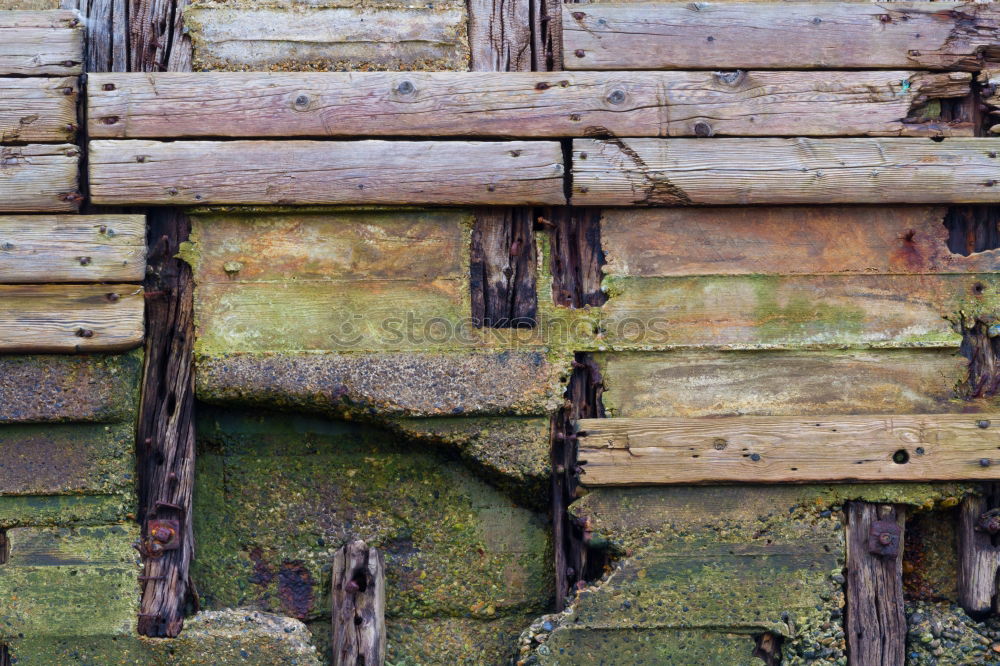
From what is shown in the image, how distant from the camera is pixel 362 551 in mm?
3238

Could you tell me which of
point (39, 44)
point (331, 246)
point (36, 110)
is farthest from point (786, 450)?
point (39, 44)

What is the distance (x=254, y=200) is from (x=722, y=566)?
7.14ft

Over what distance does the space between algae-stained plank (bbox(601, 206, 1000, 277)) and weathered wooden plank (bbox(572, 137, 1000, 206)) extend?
0.08 metres

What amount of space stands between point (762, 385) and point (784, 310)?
0.30 m

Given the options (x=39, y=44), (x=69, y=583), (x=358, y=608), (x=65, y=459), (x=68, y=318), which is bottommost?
(x=358, y=608)

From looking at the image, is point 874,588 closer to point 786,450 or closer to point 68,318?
point 786,450

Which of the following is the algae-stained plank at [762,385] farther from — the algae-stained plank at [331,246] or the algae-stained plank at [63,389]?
the algae-stained plank at [63,389]

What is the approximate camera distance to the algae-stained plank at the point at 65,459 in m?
3.11

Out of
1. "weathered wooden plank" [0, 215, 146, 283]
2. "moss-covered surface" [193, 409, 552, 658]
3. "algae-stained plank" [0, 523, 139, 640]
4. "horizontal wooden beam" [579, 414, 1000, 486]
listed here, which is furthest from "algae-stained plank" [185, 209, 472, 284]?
"algae-stained plank" [0, 523, 139, 640]

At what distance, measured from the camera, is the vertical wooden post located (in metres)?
3.26

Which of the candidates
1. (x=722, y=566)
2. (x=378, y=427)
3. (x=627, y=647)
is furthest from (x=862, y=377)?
(x=378, y=427)

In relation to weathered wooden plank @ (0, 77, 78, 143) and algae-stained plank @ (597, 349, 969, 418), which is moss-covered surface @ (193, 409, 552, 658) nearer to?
algae-stained plank @ (597, 349, 969, 418)

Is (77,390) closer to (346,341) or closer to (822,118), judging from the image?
(346,341)

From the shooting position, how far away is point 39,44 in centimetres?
321
